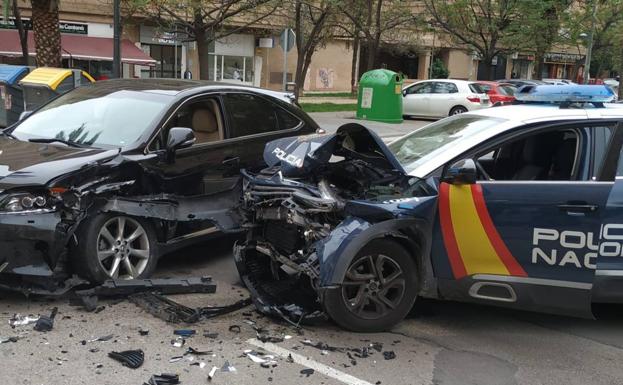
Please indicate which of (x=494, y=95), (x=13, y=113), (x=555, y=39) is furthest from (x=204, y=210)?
(x=555, y=39)

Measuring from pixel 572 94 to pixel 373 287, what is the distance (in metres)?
2.11

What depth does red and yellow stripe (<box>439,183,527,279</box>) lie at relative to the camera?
423 centimetres

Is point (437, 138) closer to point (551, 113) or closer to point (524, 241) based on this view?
point (551, 113)

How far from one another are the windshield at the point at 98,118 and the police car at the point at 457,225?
142cm

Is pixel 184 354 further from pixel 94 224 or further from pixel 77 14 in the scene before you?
pixel 77 14

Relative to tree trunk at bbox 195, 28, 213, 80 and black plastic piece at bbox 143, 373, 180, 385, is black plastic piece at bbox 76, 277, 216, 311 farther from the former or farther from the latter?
tree trunk at bbox 195, 28, 213, 80

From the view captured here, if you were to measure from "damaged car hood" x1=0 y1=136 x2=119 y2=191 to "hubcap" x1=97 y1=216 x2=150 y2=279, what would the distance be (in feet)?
1.68

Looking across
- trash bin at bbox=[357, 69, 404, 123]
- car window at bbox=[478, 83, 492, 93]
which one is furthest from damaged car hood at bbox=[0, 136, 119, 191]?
car window at bbox=[478, 83, 492, 93]

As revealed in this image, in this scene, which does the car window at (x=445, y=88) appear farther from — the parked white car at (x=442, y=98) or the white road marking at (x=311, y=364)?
the white road marking at (x=311, y=364)

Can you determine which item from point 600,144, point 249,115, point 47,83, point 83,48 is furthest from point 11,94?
point 83,48

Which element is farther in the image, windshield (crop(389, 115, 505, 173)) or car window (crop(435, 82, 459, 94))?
car window (crop(435, 82, 459, 94))

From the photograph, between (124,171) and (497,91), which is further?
(497,91)

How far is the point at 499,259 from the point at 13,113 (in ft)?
40.0

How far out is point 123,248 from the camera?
487cm
